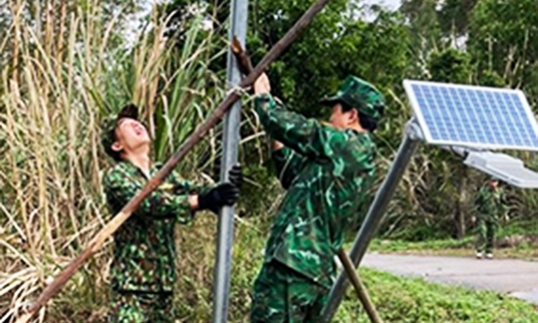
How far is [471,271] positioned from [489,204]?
251 centimetres

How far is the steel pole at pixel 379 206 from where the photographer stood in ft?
10.3

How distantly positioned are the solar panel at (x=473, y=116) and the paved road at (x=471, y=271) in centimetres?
461

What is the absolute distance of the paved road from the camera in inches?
351

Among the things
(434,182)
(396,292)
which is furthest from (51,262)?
(434,182)

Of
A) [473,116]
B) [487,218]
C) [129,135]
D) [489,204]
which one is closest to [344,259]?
[473,116]

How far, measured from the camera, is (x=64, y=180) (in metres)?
4.50

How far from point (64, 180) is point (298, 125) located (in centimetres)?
198

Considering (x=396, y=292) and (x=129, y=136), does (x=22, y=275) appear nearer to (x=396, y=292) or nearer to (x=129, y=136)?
(x=129, y=136)

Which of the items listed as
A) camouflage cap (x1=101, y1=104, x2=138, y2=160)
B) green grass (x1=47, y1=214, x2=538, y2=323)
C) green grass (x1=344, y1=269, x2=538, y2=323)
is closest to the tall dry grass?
green grass (x1=47, y1=214, x2=538, y2=323)

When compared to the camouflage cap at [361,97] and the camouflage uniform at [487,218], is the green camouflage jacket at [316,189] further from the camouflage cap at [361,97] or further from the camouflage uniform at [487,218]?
the camouflage uniform at [487,218]

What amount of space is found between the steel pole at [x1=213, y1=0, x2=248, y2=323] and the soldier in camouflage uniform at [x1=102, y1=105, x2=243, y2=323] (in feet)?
0.42

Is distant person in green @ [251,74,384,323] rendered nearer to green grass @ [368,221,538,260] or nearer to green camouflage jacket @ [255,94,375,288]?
green camouflage jacket @ [255,94,375,288]

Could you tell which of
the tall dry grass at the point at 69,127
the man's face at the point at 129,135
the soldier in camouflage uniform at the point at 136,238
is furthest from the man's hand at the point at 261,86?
the tall dry grass at the point at 69,127

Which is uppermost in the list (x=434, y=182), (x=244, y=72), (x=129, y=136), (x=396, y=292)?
(x=244, y=72)
